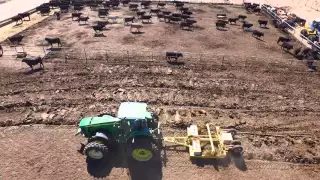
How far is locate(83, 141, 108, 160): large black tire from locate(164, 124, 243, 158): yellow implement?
12.0 feet

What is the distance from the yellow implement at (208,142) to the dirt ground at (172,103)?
0.63m

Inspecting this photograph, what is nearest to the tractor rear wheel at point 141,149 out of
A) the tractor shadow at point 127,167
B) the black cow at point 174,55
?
the tractor shadow at point 127,167

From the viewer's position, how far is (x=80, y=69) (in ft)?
77.5

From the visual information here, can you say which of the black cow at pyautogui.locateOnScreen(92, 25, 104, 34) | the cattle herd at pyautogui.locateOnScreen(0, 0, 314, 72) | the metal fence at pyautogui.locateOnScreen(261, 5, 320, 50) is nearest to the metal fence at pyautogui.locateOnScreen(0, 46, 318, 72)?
the cattle herd at pyautogui.locateOnScreen(0, 0, 314, 72)

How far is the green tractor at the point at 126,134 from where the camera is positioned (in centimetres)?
1283

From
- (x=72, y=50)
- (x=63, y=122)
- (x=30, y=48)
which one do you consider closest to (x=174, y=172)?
(x=63, y=122)

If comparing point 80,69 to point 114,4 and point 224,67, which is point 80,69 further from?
point 114,4

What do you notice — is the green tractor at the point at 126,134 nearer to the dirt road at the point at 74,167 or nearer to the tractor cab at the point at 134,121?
the tractor cab at the point at 134,121

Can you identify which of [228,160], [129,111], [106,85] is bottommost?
[228,160]

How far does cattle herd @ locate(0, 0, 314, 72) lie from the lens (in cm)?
2862

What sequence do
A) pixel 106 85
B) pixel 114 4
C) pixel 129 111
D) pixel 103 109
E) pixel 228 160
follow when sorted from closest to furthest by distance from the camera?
pixel 129 111, pixel 228 160, pixel 103 109, pixel 106 85, pixel 114 4

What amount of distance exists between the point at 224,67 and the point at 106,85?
37.4 feet

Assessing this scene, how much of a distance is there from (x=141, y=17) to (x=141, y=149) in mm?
28598

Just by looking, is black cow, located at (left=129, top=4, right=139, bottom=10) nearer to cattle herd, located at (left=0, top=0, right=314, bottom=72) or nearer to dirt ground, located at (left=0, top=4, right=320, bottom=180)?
cattle herd, located at (left=0, top=0, right=314, bottom=72)
